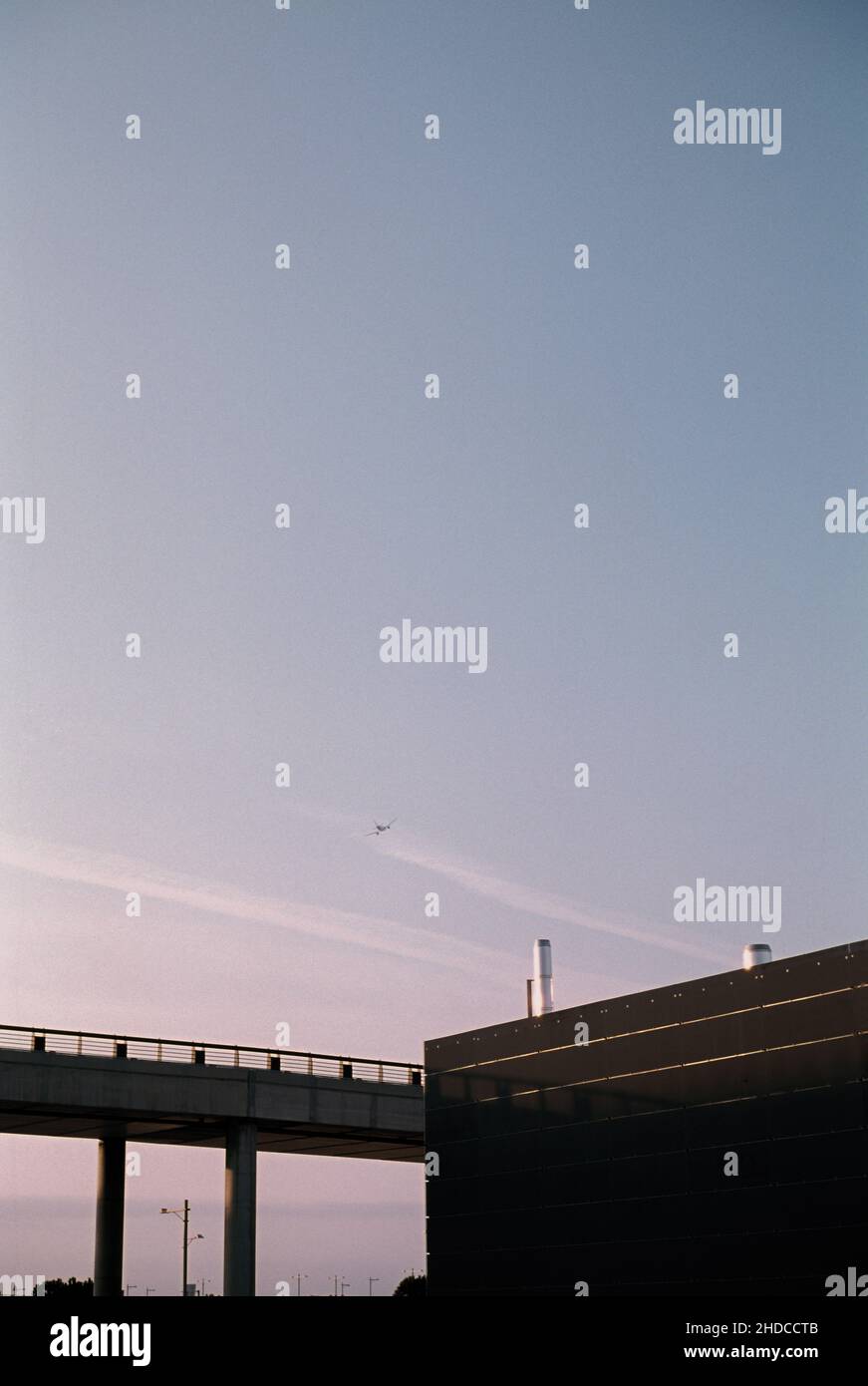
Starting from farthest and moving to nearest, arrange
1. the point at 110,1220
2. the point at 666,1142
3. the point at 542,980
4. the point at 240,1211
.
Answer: the point at 110,1220, the point at 240,1211, the point at 542,980, the point at 666,1142

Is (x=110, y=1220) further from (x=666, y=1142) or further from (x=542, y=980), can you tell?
(x=666, y=1142)

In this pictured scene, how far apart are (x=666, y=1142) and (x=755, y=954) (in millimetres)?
5325

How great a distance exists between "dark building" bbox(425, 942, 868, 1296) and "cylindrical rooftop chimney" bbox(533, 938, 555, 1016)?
4.02 m

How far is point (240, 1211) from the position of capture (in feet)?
194

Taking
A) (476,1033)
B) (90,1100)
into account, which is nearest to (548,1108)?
(476,1033)

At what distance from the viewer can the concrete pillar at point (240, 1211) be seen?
57531 millimetres

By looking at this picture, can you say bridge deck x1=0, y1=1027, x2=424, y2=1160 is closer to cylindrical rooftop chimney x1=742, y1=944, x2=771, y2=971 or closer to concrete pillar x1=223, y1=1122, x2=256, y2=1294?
concrete pillar x1=223, y1=1122, x2=256, y2=1294

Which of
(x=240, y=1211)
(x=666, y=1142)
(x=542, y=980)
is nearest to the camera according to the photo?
(x=666, y=1142)

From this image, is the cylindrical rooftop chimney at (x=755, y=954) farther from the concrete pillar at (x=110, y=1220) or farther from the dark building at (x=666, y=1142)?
the concrete pillar at (x=110, y=1220)

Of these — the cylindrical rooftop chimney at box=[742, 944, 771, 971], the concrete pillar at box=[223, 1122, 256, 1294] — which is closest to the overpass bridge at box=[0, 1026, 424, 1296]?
the concrete pillar at box=[223, 1122, 256, 1294]

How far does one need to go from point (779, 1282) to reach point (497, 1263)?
12.2m

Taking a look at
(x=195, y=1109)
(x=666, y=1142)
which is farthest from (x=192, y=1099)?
(x=666, y=1142)
